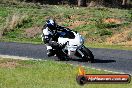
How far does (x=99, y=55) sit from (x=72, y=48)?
271 centimetres

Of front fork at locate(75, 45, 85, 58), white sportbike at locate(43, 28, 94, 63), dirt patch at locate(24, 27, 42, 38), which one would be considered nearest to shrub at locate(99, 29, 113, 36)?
dirt patch at locate(24, 27, 42, 38)

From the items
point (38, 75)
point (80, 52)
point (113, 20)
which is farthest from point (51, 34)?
point (113, 20)

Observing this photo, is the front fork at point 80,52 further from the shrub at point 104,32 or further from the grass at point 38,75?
the shrub at point 104,32

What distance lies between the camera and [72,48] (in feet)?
61.2

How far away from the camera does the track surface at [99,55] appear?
58.0 feet

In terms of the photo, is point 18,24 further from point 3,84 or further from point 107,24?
point 3,84

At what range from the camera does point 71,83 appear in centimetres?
1338

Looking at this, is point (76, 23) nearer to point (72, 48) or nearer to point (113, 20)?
point (113, 20)

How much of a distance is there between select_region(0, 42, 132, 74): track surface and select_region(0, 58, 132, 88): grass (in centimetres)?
148

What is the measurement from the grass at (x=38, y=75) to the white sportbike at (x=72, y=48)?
1.59 metres

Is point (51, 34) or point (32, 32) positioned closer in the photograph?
point (51, 34)

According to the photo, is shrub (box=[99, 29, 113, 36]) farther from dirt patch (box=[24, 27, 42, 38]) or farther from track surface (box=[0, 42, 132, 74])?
track surface (box=[0, 42, 132, 74])

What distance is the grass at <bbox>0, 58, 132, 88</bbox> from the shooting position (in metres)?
13.0

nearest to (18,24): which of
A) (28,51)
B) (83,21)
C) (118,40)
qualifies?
(83,21)
